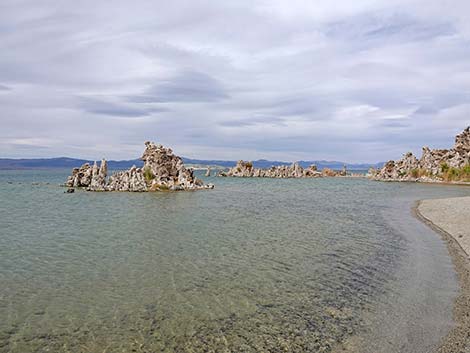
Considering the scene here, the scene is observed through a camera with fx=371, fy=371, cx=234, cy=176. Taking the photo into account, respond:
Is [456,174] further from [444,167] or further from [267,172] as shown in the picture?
[267,172]

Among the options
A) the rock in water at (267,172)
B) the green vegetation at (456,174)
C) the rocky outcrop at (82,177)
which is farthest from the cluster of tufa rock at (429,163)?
the rocky outcrop at (82,177)

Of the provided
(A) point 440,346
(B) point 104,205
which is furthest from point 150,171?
(A) point 440,346

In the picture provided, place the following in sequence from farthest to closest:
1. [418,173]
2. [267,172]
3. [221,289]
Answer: [267,172]
[418,173]
[221,289]

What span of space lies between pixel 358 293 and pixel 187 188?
243 ft

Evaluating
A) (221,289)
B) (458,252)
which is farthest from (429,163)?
(221,289)

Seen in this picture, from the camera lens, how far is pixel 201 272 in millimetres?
20578

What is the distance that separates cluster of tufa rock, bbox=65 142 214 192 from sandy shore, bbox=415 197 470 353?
185 ft

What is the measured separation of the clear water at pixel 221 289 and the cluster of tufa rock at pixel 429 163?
373ft

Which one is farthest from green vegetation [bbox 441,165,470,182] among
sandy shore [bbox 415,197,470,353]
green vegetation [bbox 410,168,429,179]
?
sandy shore [bbox 415,197,470,353]

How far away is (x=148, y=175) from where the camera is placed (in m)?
87.1

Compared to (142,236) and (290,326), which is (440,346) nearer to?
(290,326)

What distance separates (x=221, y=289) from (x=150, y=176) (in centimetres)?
7216

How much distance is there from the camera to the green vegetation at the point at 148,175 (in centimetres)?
8643

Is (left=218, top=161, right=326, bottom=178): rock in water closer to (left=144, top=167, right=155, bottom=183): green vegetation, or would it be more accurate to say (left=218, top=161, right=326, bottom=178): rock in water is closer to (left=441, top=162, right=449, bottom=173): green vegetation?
(left=441, top=162, right=449, bottom=173): green vegetation
